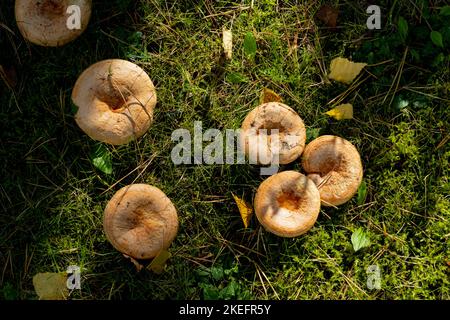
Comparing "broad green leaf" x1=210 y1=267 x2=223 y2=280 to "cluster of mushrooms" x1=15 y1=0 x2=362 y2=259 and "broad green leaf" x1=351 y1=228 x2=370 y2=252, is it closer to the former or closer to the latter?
"cluster of mushrooms" x1=15 y1=0 x2=362 y2=259

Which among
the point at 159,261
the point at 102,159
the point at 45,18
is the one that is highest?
the point at 45,18

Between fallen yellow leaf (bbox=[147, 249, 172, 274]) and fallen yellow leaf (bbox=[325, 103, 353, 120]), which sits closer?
fallen yellow leaf (bbox=[147, 249, 172, 274])

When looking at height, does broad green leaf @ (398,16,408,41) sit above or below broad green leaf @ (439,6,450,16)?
below

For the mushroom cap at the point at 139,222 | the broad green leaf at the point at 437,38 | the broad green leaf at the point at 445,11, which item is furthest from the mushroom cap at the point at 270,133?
the broad green leaf at the point at 445,11

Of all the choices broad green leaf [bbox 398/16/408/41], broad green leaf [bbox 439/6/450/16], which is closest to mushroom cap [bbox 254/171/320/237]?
broad green leaf [bbox 398/16/408/41]

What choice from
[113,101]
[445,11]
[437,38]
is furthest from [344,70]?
[113,101]

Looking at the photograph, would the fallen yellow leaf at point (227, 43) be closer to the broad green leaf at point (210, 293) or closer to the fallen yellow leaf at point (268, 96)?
the fallen yellow leaf at point (268, 96)

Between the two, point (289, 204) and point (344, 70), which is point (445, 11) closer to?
point (344, 70)

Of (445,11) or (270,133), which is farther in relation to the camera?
(445,11)

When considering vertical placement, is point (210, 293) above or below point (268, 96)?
below
